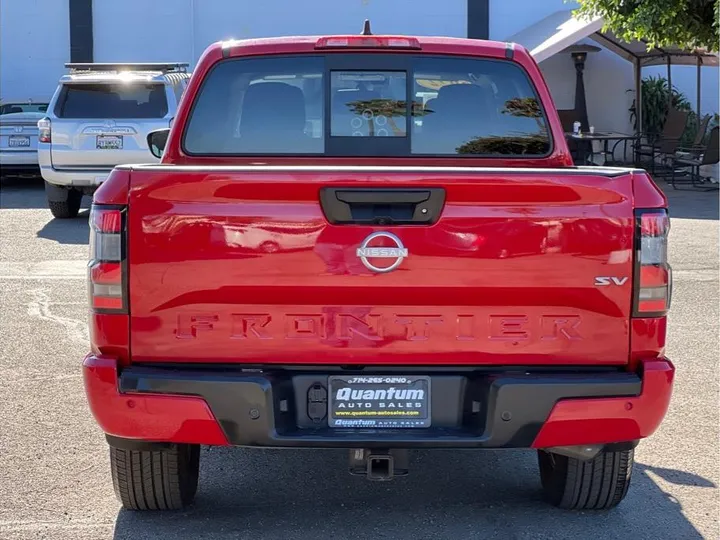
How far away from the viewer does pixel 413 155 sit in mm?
5078

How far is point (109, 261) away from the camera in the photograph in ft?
12.5

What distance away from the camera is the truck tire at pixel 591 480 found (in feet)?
14.6

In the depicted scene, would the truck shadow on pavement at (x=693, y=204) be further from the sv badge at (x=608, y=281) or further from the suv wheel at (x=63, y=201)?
the sv badge at (x=608, y=281)

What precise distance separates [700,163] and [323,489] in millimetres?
14818

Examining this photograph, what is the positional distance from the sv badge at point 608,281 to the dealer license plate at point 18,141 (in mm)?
15091

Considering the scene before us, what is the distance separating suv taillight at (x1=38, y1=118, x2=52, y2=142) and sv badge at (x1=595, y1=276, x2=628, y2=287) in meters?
11.2

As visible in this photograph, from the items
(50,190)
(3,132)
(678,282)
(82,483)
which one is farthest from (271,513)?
(3,132)

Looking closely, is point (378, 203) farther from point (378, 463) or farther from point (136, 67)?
point (136, 67)

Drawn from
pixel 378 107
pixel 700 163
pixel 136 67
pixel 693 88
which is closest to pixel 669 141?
pixel 700 163

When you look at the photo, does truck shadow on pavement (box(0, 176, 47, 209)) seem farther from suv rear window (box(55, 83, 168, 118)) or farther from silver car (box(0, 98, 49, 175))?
suv rear window (box(55, 83, 168, 118))

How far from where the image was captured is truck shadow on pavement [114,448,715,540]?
4387mm

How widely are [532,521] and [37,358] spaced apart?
12.9 ft

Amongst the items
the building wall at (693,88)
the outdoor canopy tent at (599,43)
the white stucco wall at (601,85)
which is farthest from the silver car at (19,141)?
the building wall at (693,88)

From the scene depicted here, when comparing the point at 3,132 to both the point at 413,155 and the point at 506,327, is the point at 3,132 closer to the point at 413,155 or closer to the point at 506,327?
the point at 413,155
